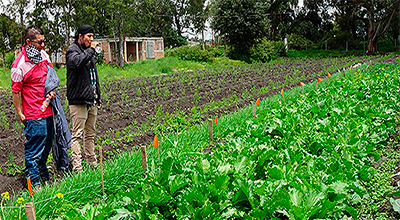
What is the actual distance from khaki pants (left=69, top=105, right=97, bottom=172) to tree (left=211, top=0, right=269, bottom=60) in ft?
78.1

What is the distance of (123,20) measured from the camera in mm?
22016

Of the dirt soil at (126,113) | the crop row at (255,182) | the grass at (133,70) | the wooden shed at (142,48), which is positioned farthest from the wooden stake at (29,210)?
the wooden shed at (142,48)

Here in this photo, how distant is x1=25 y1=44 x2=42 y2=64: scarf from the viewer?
3.82 m

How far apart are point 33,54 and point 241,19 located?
24581mm

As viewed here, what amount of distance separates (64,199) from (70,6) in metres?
22.6

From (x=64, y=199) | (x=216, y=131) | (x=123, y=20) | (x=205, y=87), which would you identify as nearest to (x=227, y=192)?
(x=64, y=199)

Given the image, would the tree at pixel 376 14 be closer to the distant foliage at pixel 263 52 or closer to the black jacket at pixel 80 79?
the distant foliage at pixel 263 52

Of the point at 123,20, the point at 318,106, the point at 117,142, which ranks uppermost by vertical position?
the point at 123,20

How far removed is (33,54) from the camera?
151 inches

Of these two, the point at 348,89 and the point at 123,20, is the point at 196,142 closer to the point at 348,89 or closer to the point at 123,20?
the point at 348,89

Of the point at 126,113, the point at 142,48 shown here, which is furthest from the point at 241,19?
the point at 126,113

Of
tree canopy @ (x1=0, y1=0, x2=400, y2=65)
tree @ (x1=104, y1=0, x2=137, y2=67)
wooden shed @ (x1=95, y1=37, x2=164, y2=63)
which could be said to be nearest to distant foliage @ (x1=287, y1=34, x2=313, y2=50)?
tree canopy @ (x1=0, y1=0, x2=400, y2=65)

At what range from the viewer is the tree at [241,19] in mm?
27203

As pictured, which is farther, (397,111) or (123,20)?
(123,20)
